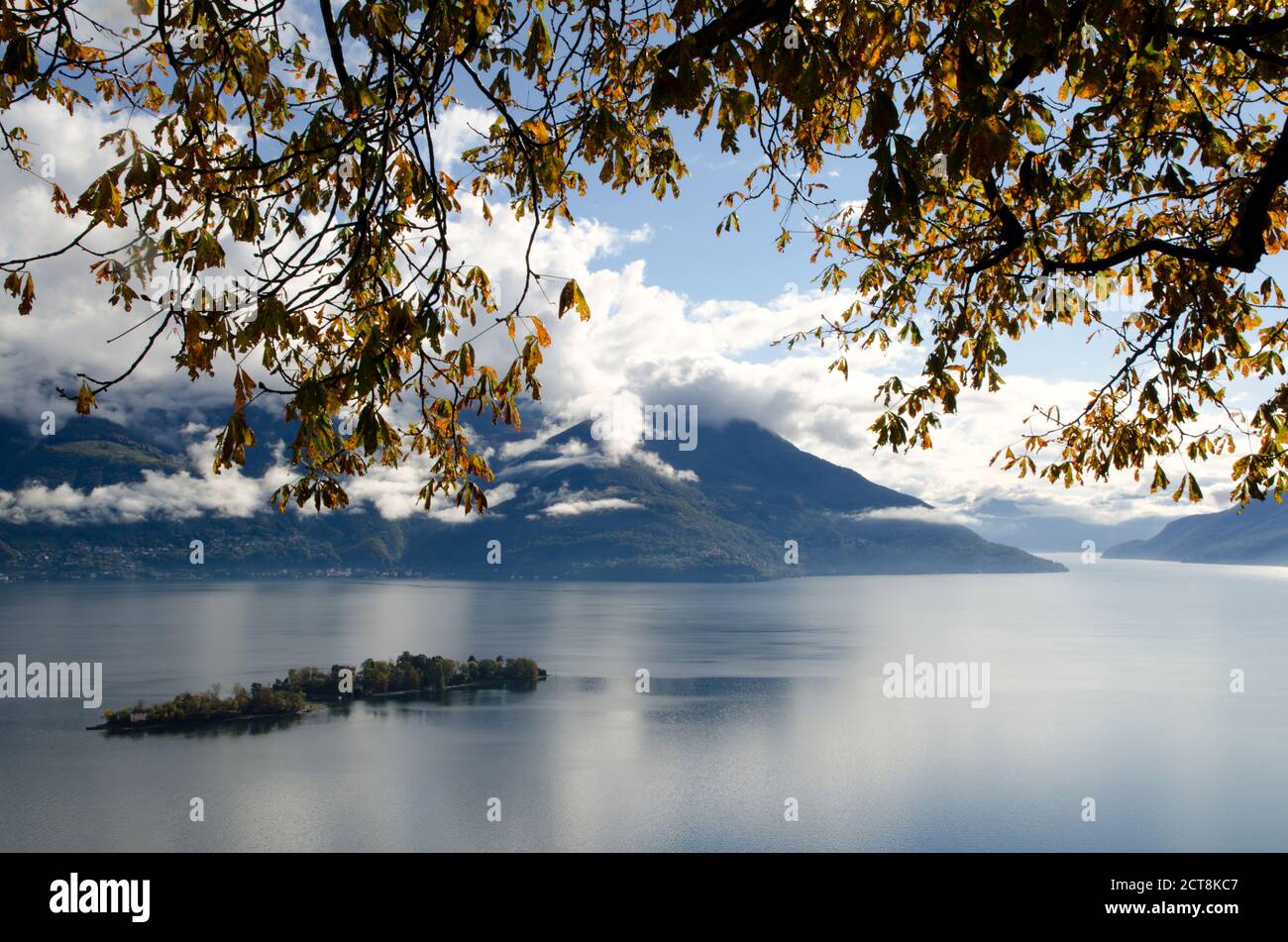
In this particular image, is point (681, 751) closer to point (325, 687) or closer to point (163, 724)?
point (325, 687)

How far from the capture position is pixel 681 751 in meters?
64.7

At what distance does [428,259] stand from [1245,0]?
18.5ft

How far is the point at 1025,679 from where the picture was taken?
94375 mm

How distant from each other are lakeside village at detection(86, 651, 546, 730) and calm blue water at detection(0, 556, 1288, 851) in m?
1.46

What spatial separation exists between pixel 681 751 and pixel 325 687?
32862 millimetres

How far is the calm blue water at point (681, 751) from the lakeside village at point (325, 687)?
1464 mm

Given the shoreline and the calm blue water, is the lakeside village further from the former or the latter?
the calm blue water

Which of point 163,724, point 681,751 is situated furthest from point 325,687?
point 681,751

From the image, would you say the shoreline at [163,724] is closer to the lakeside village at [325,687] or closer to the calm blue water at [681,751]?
the lakeside village at [325,687]

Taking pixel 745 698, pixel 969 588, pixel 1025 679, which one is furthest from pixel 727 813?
pixel 969 588

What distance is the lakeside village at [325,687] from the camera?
67062 mm

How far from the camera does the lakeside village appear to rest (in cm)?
6706

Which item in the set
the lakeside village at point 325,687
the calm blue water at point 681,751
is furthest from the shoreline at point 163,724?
the calm blue water at point 681,751
